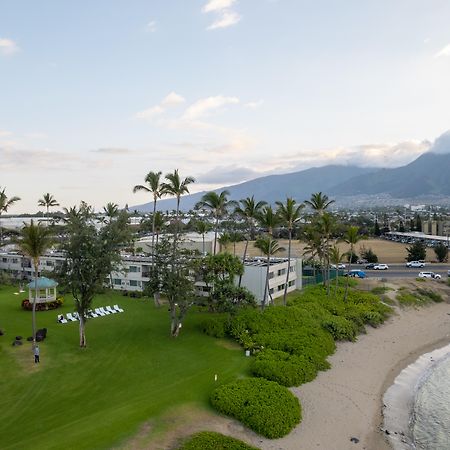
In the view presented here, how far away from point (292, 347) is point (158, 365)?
10.9 metres

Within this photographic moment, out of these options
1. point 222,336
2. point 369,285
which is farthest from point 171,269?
point 369,285

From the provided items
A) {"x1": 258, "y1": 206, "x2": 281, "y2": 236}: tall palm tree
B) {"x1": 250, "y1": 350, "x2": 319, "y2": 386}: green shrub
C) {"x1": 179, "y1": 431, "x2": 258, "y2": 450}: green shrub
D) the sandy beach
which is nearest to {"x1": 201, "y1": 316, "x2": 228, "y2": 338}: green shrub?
{"x1": 250, "y1": 350, "x2": 319, "y2": 386}: green shrub

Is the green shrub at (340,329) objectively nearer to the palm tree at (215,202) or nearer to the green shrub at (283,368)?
the green shrub at (283,368)

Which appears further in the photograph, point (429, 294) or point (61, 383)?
point (429, 294)

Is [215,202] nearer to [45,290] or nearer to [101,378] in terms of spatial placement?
[45,290]

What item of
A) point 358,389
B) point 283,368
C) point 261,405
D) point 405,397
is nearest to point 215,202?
point 283,368

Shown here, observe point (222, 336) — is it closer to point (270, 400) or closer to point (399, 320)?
point (270, 400)

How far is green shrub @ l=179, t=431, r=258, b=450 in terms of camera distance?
20.9 metres

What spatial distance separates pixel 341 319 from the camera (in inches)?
1715

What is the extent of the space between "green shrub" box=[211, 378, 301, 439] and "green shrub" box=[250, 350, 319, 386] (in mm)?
1796

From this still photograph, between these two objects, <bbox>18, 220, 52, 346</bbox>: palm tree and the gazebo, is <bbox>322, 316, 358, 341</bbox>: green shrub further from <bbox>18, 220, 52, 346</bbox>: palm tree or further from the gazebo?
the gazebo

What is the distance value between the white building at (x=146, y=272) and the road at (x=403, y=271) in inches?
847

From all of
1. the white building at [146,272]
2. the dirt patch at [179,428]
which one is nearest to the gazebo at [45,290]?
the white building at [146,272]

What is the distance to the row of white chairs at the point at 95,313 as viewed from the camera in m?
42.5
